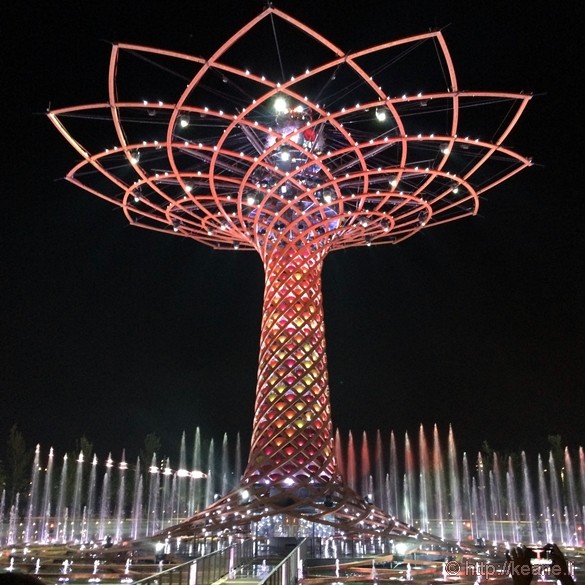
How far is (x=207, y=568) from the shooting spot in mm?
11664

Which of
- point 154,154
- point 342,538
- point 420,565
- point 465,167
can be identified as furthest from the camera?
point 154,154

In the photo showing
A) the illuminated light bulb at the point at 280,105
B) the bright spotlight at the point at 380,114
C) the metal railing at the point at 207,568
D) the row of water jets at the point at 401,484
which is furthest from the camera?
the row of water jets at the point at 401,484

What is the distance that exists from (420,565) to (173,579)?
9.95 metres

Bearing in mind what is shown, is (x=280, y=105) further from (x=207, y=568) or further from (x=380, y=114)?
(x=207, y=568)

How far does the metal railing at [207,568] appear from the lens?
8877 mm

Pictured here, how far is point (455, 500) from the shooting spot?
43906 millimetres

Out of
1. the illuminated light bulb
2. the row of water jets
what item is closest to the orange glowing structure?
the illuminated light bulb

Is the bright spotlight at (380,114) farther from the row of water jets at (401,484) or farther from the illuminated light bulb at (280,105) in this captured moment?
the row of water jets at (401,484)

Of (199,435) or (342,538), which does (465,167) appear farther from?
(199,435)

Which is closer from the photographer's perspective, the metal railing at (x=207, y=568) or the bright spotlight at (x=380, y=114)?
the metal railing at (x=207, y=568)

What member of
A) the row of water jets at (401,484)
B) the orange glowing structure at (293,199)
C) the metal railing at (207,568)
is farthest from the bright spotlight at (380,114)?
the row of water jets at (401,484)

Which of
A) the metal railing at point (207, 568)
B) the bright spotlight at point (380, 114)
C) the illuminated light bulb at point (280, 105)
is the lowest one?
the metal railing at point (207, 568)

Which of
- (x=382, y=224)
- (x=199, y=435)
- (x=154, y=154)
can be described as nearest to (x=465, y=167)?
(x=382, y=224)

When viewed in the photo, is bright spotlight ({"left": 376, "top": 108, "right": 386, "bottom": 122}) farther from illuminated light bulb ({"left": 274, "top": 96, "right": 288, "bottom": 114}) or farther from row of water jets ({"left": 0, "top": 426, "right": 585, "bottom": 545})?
row of water jets ({"left": 0, "top": 426, "right": 585, "bottom": 545})
